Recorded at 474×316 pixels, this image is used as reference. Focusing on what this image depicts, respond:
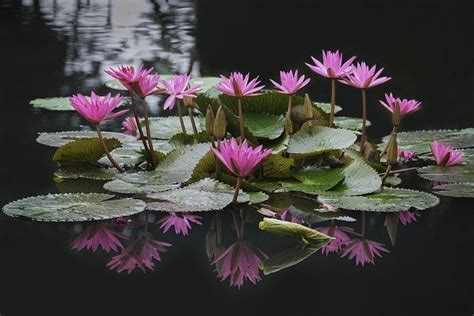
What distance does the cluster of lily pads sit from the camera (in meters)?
2.08

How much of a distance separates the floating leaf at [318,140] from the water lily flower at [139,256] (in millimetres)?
496

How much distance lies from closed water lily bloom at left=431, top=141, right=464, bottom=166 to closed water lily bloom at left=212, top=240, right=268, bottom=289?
0.72m

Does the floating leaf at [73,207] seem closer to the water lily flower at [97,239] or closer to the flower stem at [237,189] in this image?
the water lily flower at [97,239]

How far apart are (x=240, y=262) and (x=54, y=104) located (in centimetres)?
168

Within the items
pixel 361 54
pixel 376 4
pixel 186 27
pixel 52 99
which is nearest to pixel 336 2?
pixel 376 4

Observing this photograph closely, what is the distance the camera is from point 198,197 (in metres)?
2.11

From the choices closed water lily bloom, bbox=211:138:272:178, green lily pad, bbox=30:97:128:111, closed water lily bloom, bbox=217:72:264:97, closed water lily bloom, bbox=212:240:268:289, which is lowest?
green lily pad, bbox=30:97:128:111

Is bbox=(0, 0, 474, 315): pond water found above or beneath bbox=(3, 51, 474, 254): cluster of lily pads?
beneath

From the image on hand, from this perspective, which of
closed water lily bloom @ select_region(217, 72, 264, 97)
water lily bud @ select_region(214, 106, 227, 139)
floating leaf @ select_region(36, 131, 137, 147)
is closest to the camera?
water lily bud @ select_region(214, 106, 227, 139)

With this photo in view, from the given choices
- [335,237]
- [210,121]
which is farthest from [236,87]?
[335,237]

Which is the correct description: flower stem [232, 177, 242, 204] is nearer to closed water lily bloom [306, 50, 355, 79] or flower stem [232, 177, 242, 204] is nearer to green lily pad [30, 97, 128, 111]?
closed water lily bloom [306, 50, 355, 79]

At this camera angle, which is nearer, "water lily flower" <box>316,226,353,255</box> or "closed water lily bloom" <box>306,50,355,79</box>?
"water lily flower" <box>316,226,353,255</box>

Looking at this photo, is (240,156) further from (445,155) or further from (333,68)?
(445,155)

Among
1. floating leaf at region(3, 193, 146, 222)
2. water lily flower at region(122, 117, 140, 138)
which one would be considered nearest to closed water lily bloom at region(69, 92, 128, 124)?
floating leaf at region(3, 193, 146, 222)
